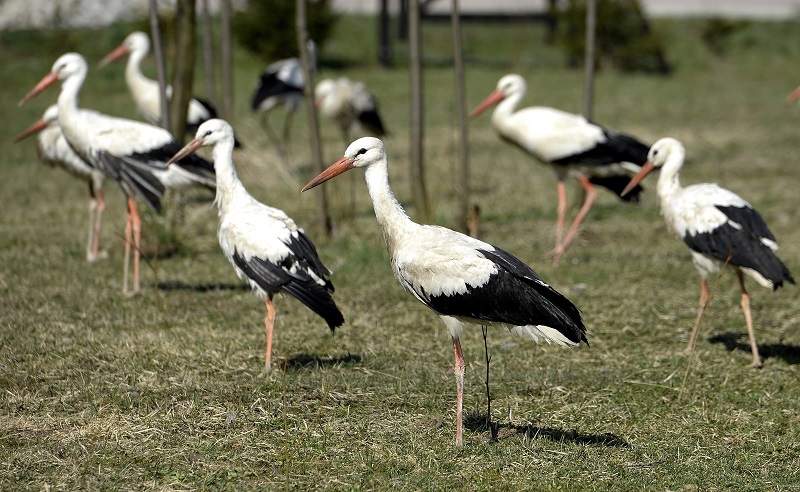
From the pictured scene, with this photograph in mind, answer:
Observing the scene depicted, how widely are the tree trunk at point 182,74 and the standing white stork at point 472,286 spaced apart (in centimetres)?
424

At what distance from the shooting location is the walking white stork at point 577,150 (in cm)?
817

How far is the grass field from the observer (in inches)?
161

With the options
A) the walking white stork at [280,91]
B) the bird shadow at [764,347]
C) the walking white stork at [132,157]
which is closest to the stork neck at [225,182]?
the walking white stork at [132,157]

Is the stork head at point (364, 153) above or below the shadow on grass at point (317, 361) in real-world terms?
above

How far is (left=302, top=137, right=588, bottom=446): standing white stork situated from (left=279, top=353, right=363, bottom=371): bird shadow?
1106 mm

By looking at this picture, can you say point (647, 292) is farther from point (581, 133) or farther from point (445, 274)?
point (445, 274)

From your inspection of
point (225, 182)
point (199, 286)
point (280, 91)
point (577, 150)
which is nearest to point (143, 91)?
point (280, 91)

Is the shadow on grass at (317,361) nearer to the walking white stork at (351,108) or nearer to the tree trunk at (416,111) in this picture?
the tree trunk at (416,111)

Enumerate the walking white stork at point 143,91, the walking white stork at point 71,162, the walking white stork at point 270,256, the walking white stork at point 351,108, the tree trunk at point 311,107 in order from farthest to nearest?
the walking white stork at point 351,108 → the walking white stork at point 143,91 → the tree trunk at point 311,107 → the walking white stork at point 71,162 → the walking white stork at point 270,256

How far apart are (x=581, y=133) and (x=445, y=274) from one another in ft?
14.3

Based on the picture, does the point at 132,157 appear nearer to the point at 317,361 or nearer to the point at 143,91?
the point at 317,361

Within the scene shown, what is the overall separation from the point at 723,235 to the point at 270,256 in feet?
8.33

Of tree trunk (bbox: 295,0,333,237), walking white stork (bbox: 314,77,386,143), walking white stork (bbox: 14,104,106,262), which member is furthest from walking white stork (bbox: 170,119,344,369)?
walking white stork (bbox: 314,77,386,143)

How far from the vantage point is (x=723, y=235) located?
18.8ft
